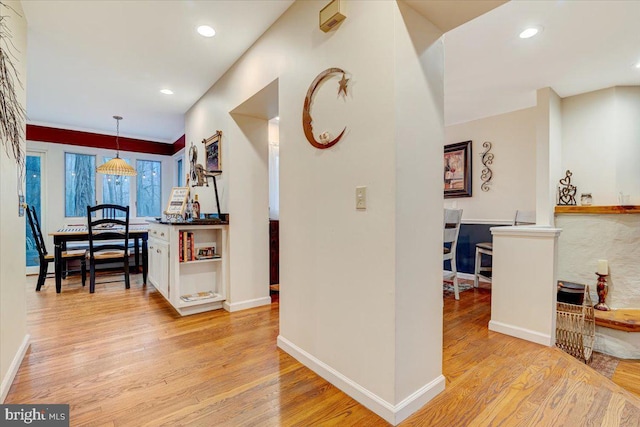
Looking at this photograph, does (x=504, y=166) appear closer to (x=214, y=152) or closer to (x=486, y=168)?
(x=486, y=168)

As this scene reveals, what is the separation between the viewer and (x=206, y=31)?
2438mm

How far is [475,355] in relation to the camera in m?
2.15

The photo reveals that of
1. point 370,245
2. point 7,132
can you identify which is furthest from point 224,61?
point 370,245

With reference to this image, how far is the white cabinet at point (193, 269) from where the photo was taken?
288 centimetres

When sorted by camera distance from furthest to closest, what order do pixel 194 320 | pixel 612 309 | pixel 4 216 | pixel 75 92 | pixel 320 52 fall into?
pixel 75 92
pixel 612 309
pixel 194 320
pixel 320 52
pixel 4 216

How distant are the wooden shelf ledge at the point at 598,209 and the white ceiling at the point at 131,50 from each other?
349 cm

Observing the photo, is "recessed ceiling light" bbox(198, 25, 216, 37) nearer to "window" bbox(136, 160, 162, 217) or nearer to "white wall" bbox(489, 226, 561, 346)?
"white wall" bbox(489, 226, 561, 346)

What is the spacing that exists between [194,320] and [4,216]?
158 cm

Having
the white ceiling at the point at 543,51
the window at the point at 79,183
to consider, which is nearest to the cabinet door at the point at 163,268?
the window at the point at 79,183

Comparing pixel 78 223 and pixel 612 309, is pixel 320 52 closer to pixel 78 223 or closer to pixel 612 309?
pixel 612 309

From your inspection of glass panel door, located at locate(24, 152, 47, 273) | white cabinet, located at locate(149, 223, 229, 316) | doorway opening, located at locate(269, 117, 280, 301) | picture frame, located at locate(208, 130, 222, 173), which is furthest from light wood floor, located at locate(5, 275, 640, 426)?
glass panel door, located at locate(24, 152, 47, 273)

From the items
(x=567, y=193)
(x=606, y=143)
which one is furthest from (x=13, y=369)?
(x=606, y=143)

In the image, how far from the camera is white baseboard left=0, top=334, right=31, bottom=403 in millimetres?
1589

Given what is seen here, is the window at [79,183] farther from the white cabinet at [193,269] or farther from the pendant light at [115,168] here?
the white cabinet at [193,269]
